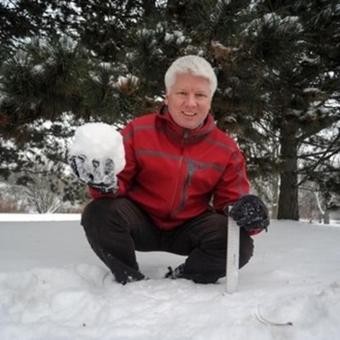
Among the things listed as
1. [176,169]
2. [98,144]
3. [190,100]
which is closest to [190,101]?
[190,100]

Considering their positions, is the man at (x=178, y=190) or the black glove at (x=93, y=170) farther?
the man at (x=178, y=190)

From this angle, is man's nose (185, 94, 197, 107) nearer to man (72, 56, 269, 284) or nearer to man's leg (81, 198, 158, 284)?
man (72, 56, 269, 284)

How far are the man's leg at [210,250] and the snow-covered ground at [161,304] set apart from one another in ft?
0.17

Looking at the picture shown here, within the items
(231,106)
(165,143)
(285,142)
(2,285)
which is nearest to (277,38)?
(231,106)

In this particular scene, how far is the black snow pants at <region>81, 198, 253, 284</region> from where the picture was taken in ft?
4.53

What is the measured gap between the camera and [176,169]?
146 cm

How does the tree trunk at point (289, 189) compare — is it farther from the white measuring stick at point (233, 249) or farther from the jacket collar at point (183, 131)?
the white measuring stick at point (233, 249)

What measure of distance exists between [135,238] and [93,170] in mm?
422

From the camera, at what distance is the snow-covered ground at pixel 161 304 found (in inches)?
38.4

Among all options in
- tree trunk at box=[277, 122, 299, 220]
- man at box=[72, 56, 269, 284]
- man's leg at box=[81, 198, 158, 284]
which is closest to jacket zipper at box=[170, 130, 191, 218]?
man at box=[72, 56, 269, 284]

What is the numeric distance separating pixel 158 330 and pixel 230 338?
174 mm

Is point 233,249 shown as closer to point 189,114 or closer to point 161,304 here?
point 161,304

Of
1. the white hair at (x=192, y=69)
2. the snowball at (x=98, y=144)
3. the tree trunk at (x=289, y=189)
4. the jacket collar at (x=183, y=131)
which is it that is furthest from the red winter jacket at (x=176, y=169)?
the tree trunk at (x=289, y=189)

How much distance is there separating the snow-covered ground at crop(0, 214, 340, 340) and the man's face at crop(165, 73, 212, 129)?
1.83ft
